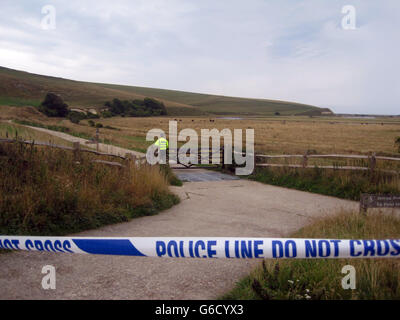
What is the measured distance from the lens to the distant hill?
92.3 m

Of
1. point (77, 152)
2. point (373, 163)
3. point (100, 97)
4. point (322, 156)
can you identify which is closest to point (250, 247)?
point (77, 152)

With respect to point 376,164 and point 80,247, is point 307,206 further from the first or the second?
point 80,247

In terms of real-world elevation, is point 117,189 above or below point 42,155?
below

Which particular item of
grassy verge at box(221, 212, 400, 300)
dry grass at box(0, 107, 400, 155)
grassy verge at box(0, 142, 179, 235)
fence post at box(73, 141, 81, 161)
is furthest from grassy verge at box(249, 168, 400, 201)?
fence post at box(73, 141, 81, 161)

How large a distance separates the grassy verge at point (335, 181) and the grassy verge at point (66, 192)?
493 centimetres

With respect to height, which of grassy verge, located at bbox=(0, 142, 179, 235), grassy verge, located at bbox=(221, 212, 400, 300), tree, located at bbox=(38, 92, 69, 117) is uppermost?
tree, located at bbox=(38, 92, 69, 117)

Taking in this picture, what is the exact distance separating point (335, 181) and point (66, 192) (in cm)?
804

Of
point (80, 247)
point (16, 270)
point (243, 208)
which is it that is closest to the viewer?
point (80, 247)

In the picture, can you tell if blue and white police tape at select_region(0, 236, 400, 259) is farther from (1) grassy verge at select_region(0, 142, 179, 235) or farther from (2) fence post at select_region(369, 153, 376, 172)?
(2) fence post at select_region(369, 153, 376, 172)

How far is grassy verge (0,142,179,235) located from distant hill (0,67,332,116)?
255 feet

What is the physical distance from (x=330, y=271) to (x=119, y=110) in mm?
94341
